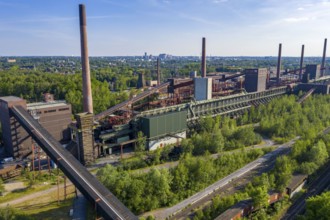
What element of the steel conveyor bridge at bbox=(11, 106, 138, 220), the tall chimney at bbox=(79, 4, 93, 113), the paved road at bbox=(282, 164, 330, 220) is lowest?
the paved road at bbox=(282, 164, 330, 220)

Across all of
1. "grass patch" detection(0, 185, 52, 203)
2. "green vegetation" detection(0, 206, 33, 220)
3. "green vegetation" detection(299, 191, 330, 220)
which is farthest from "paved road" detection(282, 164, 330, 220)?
"grass patch" detection(0, 185, 52, 203)

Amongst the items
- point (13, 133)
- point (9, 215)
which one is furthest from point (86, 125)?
point (9, 215)

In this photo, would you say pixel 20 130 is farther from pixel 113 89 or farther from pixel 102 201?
pixel 113 89

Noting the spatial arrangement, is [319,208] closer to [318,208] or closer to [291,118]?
[318,208]

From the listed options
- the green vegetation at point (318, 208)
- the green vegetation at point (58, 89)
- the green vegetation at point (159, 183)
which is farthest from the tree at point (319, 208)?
the green vegetation at point (58, 89)

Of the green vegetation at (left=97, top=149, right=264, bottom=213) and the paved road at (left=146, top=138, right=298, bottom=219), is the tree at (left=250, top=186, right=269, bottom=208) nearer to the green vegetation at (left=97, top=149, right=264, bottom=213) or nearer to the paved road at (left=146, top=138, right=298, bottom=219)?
the paved road at (left=146, top=138, right=298, bottom=219)
